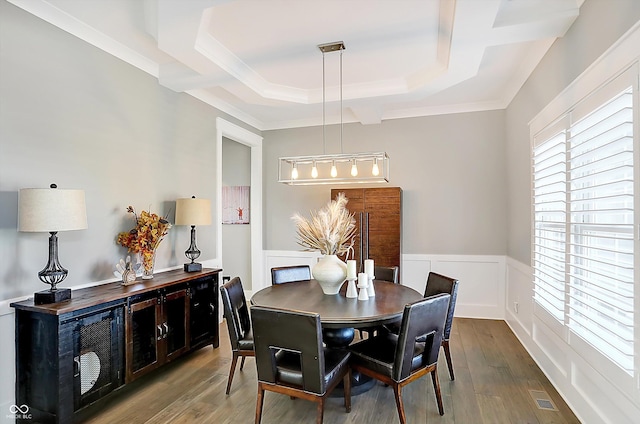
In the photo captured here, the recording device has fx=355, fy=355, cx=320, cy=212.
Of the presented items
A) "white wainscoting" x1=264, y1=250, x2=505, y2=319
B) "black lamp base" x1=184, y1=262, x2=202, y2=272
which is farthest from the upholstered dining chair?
"black lamp base" x1=184, y1=262, x2=202, y2=272

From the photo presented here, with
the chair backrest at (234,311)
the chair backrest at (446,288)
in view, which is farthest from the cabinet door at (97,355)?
the chair backrest at (446,288)

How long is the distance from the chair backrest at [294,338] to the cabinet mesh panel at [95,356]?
121cm

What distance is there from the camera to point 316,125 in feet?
18.1

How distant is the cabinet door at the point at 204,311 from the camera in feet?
11.2

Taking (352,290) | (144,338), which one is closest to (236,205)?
(144,338)

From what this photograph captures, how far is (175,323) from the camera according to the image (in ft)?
10.5

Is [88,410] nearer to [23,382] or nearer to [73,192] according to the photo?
[23,382]

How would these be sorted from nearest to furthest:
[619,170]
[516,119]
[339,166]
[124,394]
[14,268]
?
[619,170]
[14,268]
[124,394]
[516,119]
[339,166]

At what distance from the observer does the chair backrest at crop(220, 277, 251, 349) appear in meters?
2.69

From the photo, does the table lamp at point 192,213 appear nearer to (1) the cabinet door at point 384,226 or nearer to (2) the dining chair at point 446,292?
(2) the dining chair at point 446,292

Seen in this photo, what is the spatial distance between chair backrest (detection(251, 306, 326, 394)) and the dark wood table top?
0.70 ft

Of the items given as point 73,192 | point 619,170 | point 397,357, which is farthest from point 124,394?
point 619,170

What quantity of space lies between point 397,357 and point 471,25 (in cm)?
235

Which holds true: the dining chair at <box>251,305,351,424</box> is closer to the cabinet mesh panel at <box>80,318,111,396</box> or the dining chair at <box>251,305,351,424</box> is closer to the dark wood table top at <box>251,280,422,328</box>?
the dark wood table top at <box>251,280,422,328</box>
